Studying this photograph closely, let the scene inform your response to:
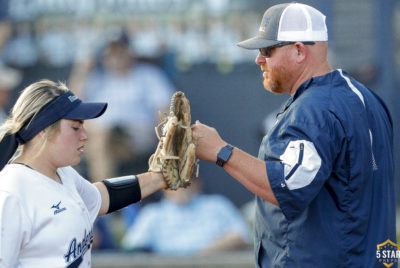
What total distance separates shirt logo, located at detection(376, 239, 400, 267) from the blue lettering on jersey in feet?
4.33

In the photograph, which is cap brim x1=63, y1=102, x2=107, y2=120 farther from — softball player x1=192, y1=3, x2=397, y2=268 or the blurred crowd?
the blurred crowd

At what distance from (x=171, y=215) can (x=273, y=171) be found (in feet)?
11.9

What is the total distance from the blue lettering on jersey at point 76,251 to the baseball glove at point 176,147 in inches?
23.2

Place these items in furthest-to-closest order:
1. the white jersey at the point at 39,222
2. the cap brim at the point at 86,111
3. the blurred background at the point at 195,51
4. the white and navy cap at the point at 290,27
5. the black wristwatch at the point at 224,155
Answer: the blurred background at the point at 195,51 < the white and navy cap at the point at 290,27 < the black wristwatch at the point at 224,155 < the cap brim at the point at 86,111 < the white jersey at the point at 39,222

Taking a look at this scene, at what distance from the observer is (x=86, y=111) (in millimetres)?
2830

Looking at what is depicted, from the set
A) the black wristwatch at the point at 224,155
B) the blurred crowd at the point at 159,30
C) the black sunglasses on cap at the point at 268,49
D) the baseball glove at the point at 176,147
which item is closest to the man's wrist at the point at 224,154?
the black wristwatch at the point at 224,155

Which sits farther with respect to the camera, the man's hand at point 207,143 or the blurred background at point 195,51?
the blurred background at point 195,51

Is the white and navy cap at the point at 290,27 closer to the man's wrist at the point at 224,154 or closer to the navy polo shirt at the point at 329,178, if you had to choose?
the navy polo shirt at the point at 329,178

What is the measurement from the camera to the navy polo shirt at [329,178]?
9.21 ft

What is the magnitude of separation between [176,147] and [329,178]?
78cm

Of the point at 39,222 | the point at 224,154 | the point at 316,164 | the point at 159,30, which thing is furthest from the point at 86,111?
the point at 159,30

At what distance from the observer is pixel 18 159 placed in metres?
2.73

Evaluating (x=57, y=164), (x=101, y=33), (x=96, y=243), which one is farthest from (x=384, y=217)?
(x=101, y=33)

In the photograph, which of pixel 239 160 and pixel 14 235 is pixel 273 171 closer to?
pixel 239 160
